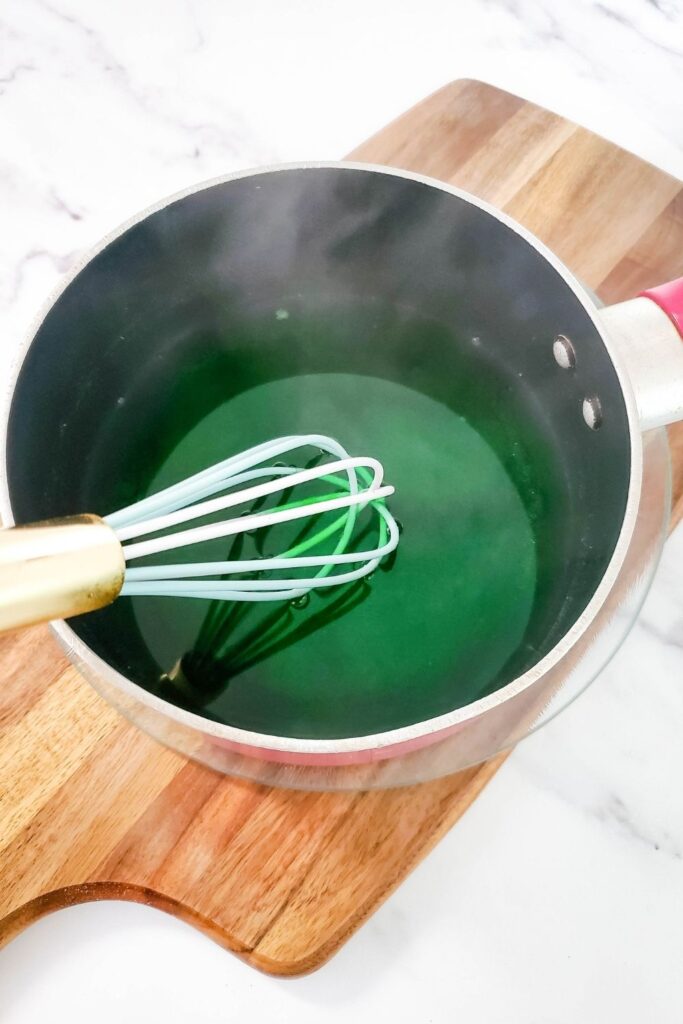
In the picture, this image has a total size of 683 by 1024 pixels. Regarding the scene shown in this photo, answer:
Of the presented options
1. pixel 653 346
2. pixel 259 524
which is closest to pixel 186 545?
pixel 259 524

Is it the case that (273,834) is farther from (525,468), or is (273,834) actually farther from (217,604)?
(525,468)

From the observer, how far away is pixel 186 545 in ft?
1.33

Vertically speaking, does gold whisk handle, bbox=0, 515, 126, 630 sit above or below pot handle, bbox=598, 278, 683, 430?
A: below

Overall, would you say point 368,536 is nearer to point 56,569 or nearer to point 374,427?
point 374,427

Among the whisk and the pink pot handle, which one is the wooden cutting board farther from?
the pink pot handle

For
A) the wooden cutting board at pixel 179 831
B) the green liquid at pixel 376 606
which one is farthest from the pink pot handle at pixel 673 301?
the wooden cutting board at pixel 179 831

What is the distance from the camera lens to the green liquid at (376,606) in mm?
448

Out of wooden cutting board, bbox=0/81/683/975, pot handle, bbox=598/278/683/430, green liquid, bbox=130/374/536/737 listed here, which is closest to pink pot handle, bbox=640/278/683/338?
pot handle, bbox=598/278/683/430

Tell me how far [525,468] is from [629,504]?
15cm

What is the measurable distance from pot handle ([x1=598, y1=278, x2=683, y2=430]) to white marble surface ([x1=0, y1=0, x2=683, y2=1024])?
0.19 metres

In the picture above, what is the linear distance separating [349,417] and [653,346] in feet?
0.60

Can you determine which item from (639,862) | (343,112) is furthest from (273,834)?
(343,112)

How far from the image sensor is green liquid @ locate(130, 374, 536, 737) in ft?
1.47

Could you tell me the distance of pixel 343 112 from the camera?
0.71 metres
